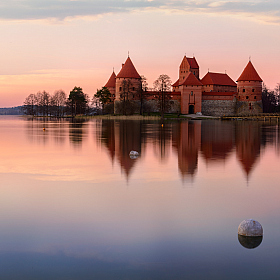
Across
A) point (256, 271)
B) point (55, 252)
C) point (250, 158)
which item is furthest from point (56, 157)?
point (256, 271)

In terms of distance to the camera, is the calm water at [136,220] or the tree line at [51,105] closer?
the calm water at [136,220]

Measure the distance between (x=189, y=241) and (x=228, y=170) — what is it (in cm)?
726

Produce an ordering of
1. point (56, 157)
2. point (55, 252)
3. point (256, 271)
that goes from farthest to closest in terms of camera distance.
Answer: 1. point (56, 157)
2. point (55, 252)
3. point (256, 271)

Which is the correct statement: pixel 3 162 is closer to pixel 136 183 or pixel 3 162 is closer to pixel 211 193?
pixel 136 183

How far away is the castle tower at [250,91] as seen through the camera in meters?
90.4

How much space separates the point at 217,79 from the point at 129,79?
1048 inches

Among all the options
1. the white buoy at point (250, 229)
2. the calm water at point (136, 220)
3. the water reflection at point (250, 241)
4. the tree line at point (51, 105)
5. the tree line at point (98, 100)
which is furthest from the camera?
the tree line at point (51, 105)

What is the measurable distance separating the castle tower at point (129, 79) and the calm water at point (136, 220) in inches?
2993

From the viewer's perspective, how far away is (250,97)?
9062 cm

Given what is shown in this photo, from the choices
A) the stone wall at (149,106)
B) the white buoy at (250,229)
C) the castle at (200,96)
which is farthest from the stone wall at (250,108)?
the white buoy at (250,229)

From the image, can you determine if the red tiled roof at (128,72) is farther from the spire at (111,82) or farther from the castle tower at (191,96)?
the castle tower at (191,96)

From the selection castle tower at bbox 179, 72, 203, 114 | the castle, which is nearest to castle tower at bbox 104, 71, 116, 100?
the castle

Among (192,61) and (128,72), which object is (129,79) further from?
(192,61)

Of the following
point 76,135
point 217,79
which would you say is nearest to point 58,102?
point 217,79
